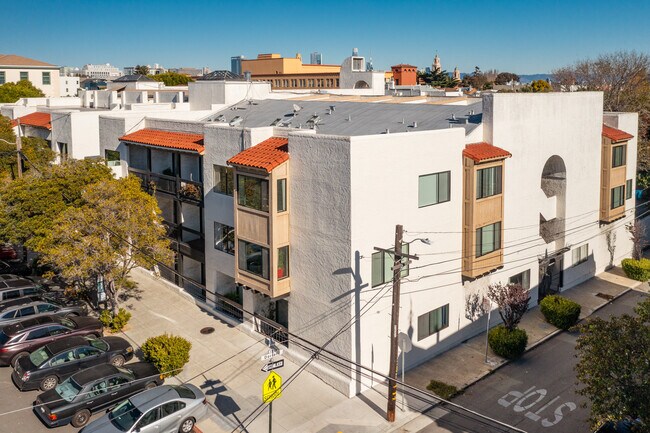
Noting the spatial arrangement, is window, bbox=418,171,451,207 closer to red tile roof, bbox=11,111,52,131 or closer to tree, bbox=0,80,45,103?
red tile roof, bbox=11,111,52,131

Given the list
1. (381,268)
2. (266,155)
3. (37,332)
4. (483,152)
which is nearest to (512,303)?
(483,152)

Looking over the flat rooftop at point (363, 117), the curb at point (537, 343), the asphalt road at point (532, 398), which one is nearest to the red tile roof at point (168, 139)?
the flat rooftop at point (363, 117)

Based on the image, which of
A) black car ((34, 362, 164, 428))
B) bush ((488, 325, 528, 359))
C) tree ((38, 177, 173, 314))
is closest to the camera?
black car ((34, 362, 164, 428))

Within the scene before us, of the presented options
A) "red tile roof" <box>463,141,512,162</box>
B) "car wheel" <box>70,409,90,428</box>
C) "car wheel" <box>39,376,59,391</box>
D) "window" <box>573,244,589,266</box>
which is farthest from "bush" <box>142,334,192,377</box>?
"window" <box>573,244,589,266</box>

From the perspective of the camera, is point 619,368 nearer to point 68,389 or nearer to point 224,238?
point 68,389

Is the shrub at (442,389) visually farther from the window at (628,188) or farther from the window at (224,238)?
the window at (628,188)

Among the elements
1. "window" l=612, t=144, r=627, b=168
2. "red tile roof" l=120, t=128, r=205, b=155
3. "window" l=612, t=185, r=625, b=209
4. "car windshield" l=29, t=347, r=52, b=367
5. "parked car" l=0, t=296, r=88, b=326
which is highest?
"red tile roof" l=120, t=128, r=205, b=155

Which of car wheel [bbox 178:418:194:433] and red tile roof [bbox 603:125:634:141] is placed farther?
red tile roof [bbox 603:125:634:141]

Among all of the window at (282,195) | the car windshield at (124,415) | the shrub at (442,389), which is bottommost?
the shrub at (442,389)
